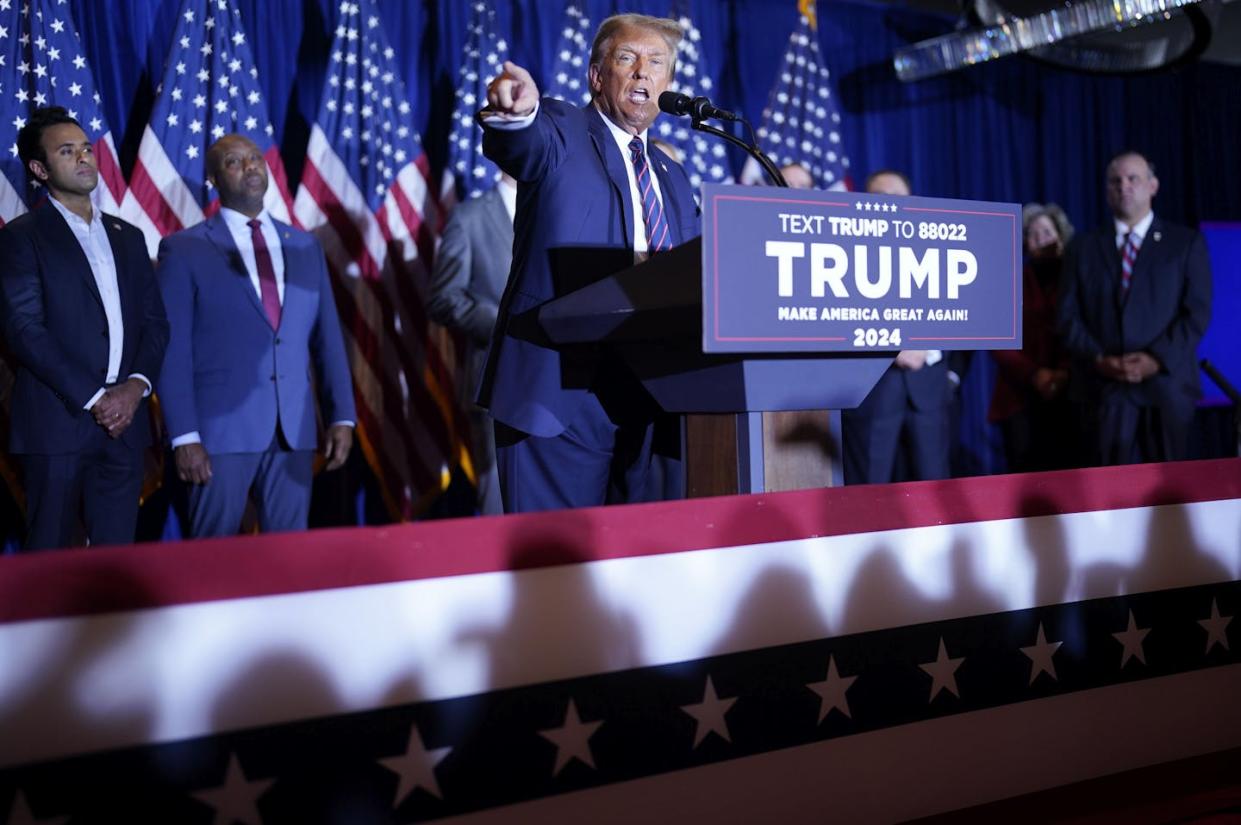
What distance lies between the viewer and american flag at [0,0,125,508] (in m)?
3.40

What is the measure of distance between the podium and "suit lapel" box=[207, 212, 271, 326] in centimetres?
189

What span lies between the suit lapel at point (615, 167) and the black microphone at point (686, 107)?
0.16 metres

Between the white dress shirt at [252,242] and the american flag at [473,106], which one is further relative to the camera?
the american flag at [473,106]

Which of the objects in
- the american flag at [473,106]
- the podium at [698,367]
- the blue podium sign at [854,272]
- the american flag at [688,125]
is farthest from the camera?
the american flag at [688,125]

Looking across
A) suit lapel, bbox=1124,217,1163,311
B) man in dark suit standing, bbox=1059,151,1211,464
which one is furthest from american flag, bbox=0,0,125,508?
suit lapel, bbox=1124,217,1163,311

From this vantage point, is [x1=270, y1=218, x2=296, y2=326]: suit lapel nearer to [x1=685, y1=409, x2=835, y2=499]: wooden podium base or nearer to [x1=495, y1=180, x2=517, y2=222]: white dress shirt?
[x1=495, y1=180, x2=517, y2=222]: white dress shirt

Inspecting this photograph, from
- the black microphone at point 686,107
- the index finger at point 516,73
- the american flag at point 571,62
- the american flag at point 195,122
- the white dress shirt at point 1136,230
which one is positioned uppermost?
the american flag at point 571,62

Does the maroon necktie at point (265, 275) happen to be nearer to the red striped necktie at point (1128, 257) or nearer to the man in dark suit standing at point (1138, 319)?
the man in dark suit standing at point (1138, 319)

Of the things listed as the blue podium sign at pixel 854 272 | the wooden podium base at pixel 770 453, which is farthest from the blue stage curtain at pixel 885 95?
the blue podium sign at pixel 854 272

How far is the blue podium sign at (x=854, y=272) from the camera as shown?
1.25 m

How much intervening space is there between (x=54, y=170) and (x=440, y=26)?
1.83 metres

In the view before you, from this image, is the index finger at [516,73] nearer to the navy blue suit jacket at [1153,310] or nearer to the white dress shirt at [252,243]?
the white dress shirt at [252,243]

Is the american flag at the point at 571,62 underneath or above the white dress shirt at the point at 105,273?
above

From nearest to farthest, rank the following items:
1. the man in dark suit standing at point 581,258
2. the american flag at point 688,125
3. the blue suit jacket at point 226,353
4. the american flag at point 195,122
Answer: the man in dark suit standing at point 581,258 < the blue suit jacket at point 226,353 < the american flag at point 195,122 < the american flag at point 688,125
